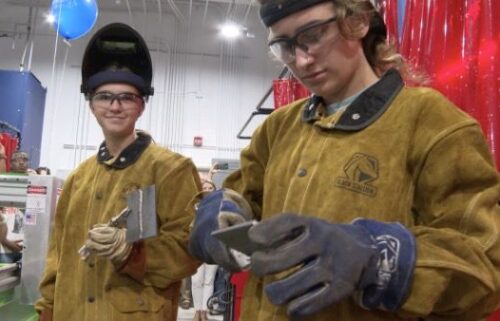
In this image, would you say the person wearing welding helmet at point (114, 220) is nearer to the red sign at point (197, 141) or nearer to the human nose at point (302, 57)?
the human nose at point (302, 57)

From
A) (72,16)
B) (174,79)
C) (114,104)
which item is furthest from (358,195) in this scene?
(174,79)

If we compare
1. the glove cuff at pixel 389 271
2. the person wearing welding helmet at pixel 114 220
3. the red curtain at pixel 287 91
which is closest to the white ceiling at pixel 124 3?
the red curtain at pixel 287 91

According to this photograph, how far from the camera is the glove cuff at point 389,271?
2.49 feet

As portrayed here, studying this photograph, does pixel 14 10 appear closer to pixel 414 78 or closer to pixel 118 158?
pixel 118 158

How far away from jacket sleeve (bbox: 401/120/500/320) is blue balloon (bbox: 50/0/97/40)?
4706 mm

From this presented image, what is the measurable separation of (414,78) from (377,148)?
379mm

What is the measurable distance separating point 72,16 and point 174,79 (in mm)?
4190

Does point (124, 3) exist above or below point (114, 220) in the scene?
above

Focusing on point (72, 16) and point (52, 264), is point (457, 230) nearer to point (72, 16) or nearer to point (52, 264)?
point (52, 264)

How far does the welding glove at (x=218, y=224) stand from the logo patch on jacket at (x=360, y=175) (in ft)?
0.72

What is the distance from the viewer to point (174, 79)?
909 centimetres

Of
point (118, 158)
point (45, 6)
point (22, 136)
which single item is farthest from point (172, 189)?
point (45, 6)

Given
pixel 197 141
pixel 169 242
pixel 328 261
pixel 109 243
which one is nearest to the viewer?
pixel 328 261

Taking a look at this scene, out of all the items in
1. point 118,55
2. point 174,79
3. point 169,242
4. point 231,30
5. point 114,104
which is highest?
point 231,30
